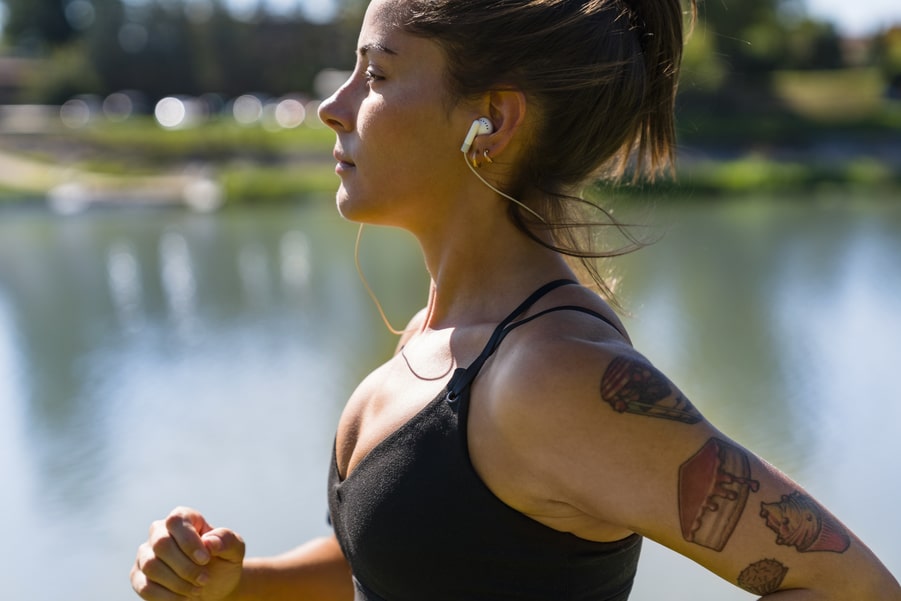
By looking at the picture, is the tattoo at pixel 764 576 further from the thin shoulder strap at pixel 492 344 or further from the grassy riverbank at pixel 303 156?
the grassy riverbank at pixel 303 156

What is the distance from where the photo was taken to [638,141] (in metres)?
1.46

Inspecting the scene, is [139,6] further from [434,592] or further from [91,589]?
[434,592]

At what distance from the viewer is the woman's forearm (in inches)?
60.4

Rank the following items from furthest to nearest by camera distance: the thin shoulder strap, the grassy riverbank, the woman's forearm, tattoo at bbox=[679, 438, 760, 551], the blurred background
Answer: the grassy riverbank → the blurred background → the woman's forearm → the thin shoulder strap → tattoo at bbox=[679, 438, 760, 551]

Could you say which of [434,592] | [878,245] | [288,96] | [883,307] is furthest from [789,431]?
[288,96]

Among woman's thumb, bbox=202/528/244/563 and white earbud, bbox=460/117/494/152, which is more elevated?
white earbud, bbox=460/117/494/152

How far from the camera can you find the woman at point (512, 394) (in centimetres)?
108

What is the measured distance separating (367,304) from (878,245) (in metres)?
5.84

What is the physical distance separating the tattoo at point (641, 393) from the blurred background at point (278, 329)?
20.9 inches

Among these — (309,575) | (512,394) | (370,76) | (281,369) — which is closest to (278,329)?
(281,369)

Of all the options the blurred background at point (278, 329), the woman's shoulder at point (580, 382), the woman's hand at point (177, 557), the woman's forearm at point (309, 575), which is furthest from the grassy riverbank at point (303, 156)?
the woman's shoulder at point (580, 382)

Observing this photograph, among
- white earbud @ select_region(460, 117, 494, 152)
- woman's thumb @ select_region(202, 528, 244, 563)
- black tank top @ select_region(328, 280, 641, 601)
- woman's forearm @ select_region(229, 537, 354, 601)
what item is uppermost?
white earbud @ select_region(460, 117, 494, 152)

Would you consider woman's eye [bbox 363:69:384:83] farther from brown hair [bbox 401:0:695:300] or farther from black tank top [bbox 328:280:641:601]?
black tank top [bbox 328:280:641:601]

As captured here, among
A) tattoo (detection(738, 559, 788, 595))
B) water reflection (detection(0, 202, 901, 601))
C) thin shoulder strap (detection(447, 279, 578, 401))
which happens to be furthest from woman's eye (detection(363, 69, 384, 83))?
water reflection (detection(0, 202, 901, 601))
